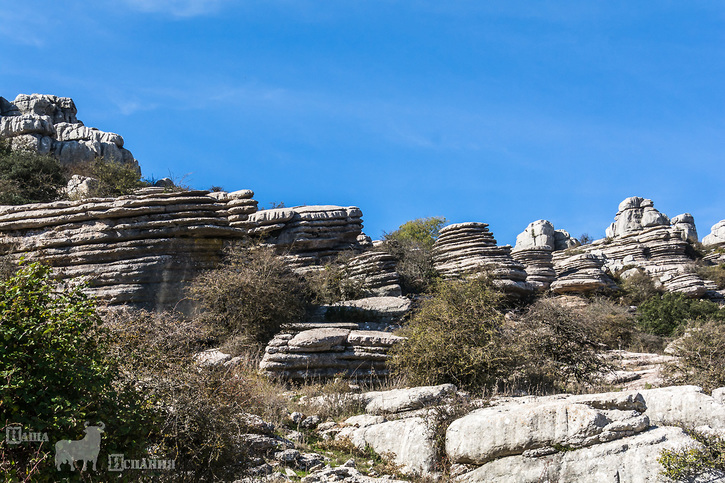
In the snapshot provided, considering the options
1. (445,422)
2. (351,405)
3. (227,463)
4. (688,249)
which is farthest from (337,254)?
(688,249)

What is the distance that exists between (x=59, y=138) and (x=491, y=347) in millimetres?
24611

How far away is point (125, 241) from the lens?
58.5 ft

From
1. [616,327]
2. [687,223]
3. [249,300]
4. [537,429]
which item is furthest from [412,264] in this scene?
[687,223]

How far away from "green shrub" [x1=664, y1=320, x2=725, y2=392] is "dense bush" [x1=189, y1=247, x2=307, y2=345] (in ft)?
31.1

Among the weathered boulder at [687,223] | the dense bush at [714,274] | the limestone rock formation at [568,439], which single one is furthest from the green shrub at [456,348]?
the weathered boulder at [687,223]

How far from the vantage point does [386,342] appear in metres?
13.3

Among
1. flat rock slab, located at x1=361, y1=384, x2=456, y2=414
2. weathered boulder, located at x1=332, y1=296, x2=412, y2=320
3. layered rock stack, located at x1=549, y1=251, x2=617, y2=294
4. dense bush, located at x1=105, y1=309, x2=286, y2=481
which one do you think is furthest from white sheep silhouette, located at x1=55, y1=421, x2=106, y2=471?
layered rock stack, located at x1=549, y1=251, x2=617, y2=294

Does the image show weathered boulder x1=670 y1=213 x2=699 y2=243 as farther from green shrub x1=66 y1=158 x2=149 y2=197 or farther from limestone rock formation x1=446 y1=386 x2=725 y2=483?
limestone rock formation x1=446 y1=386 x2=725 y2=483

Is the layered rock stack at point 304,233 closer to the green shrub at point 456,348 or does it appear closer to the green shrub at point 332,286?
the green shrub at point 332,286

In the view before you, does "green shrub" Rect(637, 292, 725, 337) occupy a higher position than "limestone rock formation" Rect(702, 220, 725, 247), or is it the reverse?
"limestone rock formation" Rect(702, 220, 725, 247)

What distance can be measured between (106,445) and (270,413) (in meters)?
4.27

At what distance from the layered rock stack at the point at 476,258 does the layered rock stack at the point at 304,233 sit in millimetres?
3695

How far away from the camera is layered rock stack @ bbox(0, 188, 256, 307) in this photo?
685 inches

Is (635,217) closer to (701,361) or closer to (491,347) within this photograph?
(701,361)
